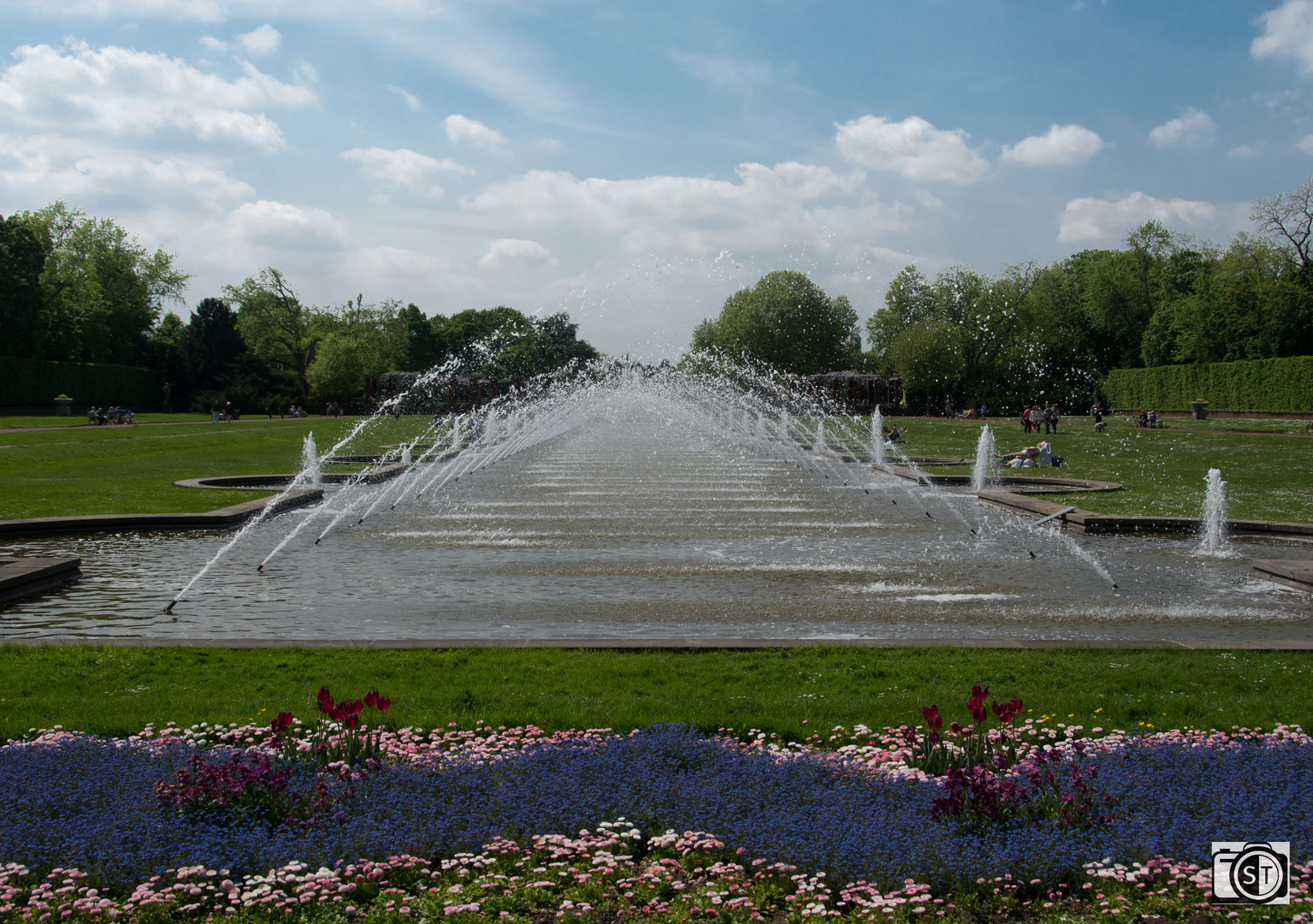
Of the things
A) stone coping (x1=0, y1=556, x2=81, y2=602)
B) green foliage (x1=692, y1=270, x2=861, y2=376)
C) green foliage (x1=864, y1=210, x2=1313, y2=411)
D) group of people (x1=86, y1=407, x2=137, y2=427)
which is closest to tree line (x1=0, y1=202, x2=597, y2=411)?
group of people (x1=86, y1=407, x2=137, y2=427)

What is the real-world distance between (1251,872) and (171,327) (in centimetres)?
10682

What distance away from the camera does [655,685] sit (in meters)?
7.01

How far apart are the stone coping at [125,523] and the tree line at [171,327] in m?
57.3

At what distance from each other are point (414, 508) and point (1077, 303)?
81.7 meters

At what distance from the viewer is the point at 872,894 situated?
409 centimetres

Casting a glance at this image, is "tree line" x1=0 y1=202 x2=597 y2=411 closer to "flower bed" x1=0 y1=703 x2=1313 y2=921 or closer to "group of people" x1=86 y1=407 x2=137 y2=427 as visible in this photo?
"group of people" x1=86 y1=407 x2=137 y2=427

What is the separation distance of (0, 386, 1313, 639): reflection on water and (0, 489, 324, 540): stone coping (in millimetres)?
569

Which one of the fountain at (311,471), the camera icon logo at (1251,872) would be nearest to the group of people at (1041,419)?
the fountain at (311,471)

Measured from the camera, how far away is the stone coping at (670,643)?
26.5 ft

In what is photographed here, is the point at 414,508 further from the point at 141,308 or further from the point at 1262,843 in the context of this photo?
the point at 141,308

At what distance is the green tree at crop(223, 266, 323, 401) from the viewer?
317 feet

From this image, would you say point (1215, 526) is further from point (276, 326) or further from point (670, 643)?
point (276, 326)

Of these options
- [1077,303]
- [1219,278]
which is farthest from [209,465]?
[1077,303]

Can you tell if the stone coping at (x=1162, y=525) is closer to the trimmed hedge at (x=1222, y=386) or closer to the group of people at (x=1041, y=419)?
the group of people at (x=1041, y=419)
